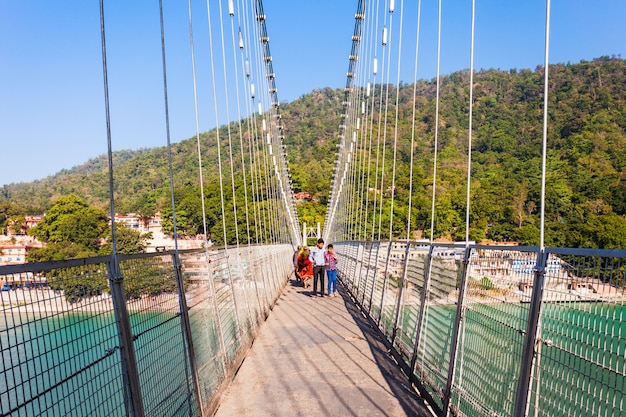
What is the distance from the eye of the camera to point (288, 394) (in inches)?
181

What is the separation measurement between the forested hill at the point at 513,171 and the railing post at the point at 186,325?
17.0 metres

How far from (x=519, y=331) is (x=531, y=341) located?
0.19 metres

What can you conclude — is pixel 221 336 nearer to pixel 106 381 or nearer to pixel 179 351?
pixel 179 351

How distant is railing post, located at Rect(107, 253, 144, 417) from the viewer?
260cm

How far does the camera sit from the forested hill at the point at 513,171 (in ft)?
92.7

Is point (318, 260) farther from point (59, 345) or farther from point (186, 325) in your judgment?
point (59, 345)

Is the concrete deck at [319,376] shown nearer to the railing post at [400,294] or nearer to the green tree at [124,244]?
the railing post at [400,294]

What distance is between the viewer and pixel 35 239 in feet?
70.6

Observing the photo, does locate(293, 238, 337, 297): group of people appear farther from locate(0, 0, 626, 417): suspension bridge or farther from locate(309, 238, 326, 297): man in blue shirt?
locate(0, 0, 626, 417): suspension bridge

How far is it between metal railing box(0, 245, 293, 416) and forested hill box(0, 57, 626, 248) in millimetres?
16694

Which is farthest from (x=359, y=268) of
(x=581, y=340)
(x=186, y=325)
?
(x=581, y=340)

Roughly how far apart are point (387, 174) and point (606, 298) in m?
46.3

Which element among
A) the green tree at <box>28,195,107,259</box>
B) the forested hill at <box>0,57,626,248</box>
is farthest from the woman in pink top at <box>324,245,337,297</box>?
the forested hill at <box>0,57,626,248</box>

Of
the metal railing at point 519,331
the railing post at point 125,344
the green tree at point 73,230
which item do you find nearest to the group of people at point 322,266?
the green tree at point 73,230
